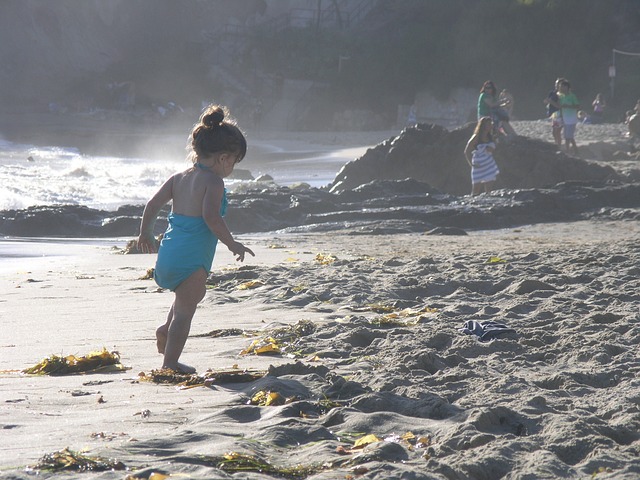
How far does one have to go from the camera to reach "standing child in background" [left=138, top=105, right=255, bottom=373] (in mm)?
4141

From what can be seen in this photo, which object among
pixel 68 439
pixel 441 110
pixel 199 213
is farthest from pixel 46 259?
pixel 441 110

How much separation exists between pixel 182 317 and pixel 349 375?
869mm

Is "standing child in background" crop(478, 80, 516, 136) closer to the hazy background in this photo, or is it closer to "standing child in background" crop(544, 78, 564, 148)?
"standing child in background" crop(544, 78, 564, 148)

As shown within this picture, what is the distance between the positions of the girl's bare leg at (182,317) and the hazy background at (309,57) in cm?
3397

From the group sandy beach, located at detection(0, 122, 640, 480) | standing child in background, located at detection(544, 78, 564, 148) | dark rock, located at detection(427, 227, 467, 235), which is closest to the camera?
sandy beach, located at detection(0, 122, 640, 480)

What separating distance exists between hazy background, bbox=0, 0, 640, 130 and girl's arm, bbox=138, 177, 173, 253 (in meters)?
33.7

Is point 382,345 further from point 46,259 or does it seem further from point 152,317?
point 46,259

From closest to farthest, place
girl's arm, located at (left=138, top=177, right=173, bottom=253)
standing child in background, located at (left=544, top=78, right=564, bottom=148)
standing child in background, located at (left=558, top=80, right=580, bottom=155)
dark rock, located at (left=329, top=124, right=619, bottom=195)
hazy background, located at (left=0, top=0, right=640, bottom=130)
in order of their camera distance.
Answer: girl's arm, located at (left=138, top=177, right=173, bottom=253)
dark rock, located at (left=329, top=124, right=619, bottom=195)
standing child in background, located at (left=558, top=80, right=580, bottom=155)
standing child in background, located at (left=544, top=78, right=564, bottom=148)
hazy background, located at (left=0, top=0, right=640, bottom=130)

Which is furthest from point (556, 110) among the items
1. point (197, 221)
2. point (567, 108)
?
point (197, 221)

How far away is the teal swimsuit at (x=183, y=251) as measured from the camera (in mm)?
4145

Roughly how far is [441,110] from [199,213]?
45.6 m

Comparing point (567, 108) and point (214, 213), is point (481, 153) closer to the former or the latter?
point (567, 108)

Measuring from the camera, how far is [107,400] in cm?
334

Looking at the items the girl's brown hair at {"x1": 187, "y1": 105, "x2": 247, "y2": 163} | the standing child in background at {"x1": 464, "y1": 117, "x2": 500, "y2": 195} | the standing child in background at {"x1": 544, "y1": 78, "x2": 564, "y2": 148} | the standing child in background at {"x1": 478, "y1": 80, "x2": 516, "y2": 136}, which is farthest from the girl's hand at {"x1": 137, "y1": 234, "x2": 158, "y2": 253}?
the standing child in background at {"x1": 544, "y1": 78, "x2": 564, "y2": 148}
